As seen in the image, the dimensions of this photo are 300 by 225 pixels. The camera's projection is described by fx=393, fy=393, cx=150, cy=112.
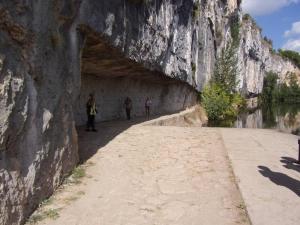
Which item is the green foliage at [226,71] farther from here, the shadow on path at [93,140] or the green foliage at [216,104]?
the shadow on path at [93,140]

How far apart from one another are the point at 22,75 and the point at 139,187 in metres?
3.16

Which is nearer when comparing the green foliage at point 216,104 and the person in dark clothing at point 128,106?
the person in dark clothing at point 128,106

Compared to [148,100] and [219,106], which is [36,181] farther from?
[219,106]

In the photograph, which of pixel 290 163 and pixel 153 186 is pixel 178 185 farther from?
pixel 290 163

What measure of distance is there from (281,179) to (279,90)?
8646 centimetres

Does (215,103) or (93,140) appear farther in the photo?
(215,103)

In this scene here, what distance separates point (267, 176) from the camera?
818 cm

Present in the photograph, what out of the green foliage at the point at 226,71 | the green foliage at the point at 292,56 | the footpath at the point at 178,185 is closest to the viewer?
the footpath at the point at 178,185

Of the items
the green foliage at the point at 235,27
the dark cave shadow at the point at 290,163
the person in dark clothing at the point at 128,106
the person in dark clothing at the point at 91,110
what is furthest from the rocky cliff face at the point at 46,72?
the green foliage at the point at 235,27

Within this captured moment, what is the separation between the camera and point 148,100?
2327 centimetres

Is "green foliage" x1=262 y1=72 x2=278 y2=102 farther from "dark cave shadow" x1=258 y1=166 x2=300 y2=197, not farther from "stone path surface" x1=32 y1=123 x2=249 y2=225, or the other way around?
"dark cave shadow" x1=258 y1=166 x2=300 y2=197

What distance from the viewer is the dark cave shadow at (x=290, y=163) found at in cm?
913

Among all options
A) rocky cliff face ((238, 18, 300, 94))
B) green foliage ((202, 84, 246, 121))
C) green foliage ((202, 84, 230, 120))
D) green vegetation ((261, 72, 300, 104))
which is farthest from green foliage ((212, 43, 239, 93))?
green vegetation ((261, 72, 300, 104))

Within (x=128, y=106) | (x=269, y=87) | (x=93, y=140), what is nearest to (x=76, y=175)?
(x=93, y=140)
